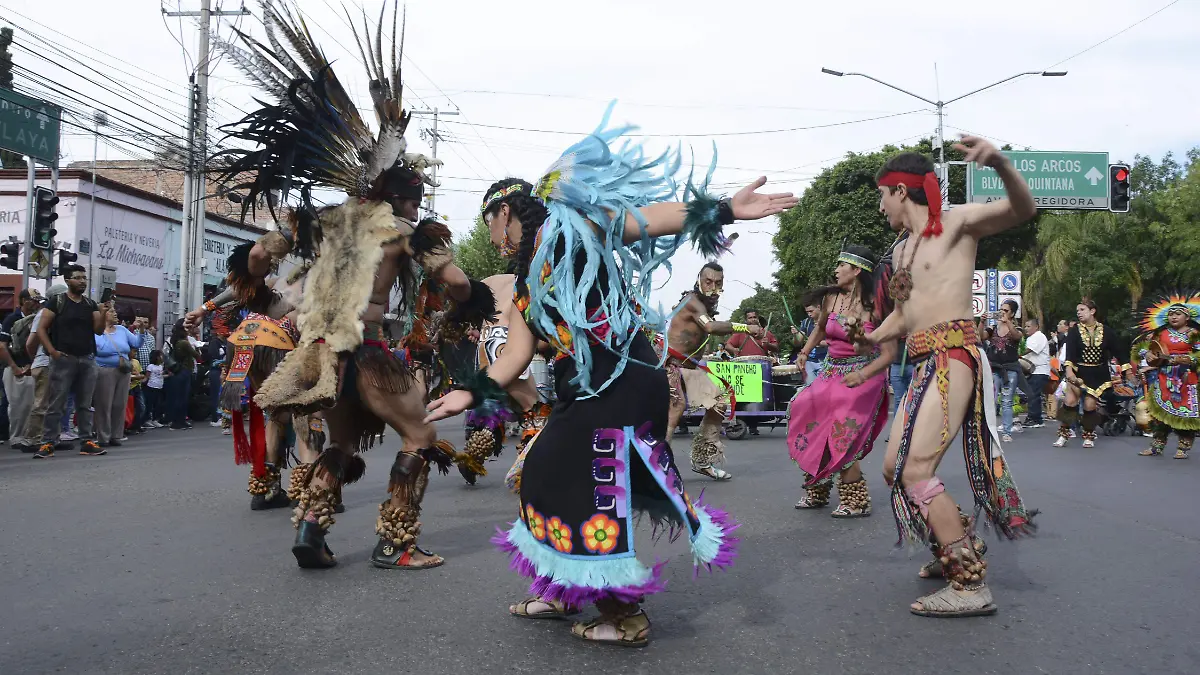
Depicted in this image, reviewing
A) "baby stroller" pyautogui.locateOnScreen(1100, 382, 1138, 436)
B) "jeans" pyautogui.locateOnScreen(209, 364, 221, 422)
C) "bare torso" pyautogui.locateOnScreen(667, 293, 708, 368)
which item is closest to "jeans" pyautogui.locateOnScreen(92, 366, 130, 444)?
"jeans" pyautogui.locateOnScreen(209, 364, 221, 422)

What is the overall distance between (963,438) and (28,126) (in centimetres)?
1720

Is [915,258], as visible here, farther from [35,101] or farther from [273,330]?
[35,101]

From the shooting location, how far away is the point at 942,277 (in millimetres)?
4531

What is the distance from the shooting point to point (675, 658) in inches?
143

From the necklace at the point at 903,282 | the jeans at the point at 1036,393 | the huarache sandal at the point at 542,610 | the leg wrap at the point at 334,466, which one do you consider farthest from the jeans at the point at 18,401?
the jeans at the point at 1036,393

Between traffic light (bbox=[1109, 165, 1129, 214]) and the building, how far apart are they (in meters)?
18.9

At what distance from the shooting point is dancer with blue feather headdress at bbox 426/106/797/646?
372 centimetres

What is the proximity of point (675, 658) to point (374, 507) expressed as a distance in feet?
13.3

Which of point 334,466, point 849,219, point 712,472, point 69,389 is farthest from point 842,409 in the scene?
point 849,219

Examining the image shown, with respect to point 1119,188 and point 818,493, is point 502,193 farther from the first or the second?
point 1119,188

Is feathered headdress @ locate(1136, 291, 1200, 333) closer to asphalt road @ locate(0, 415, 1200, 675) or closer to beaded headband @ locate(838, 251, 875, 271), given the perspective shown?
asphalt road @ locate(0, 415, 1200, 675)

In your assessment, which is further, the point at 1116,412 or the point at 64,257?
the point at 64,257

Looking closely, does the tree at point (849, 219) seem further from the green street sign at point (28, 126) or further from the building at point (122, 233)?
the green street sign at point (28, 126)

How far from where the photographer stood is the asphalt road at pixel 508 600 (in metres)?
3.61
